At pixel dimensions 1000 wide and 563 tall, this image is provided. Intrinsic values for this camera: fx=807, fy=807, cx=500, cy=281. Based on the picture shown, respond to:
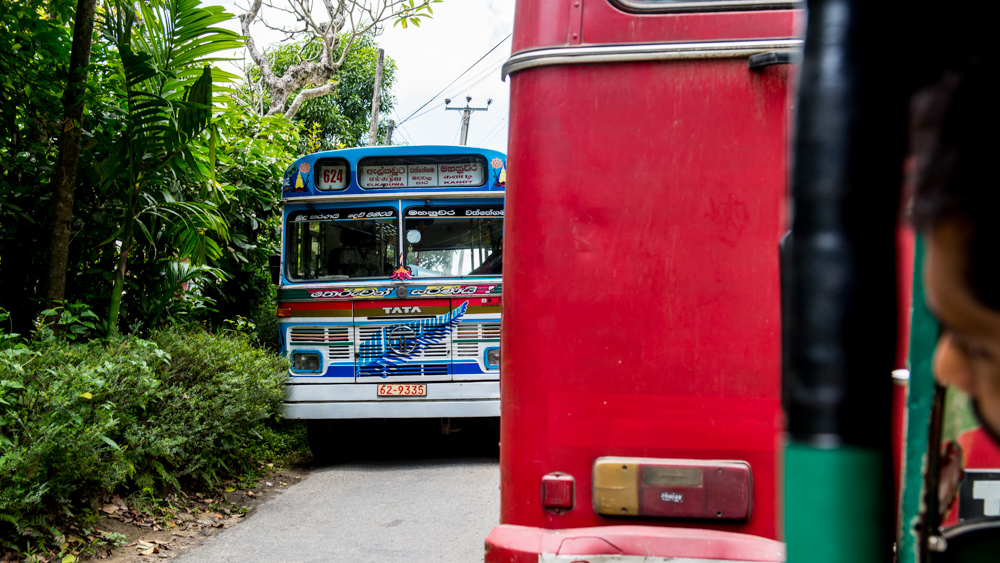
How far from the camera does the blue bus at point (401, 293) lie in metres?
7.12

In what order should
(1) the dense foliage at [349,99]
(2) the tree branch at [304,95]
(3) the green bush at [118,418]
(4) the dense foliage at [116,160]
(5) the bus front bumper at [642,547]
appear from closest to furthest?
(5) the bus front bumper at [642,547] < (3) the green bush at [118,418] < (4) the dense foliage at [116,160] < (2) the tree branch at [304,95] < (1) the dense foliage at [349,99]

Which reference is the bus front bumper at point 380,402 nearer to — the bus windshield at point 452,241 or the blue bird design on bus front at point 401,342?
the blue bird design on bus front at point 401,342

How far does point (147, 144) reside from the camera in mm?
5742

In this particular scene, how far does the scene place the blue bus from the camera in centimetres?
712

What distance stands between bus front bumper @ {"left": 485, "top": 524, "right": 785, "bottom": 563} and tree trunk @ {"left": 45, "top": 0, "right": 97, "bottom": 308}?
4692mm

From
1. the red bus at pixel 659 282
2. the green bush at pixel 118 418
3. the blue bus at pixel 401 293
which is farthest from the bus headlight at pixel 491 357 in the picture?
the red bus at pixel 659 282

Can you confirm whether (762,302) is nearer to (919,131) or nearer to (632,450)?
(632,450)

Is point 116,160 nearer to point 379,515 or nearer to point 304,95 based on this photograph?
point 379,515

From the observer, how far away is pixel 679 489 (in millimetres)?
1971

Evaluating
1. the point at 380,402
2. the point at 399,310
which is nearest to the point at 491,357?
the point at 399,310

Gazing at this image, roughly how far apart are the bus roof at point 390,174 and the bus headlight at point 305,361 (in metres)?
1.39

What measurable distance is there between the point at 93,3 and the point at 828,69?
20.1 feet

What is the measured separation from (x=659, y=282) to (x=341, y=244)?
5.63m

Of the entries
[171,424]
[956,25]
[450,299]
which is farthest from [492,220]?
[956,25]
